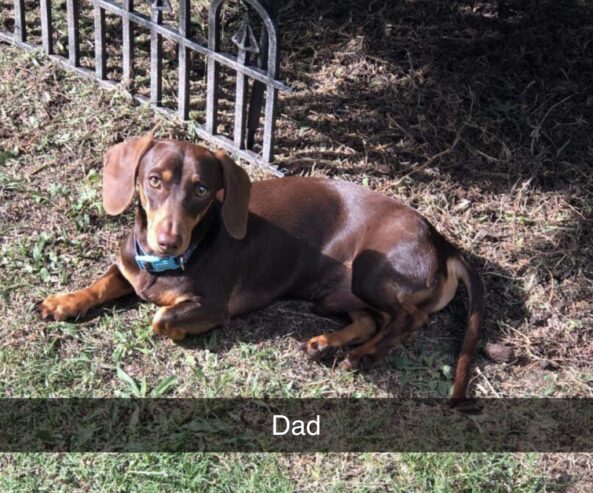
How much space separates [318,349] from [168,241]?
841mm

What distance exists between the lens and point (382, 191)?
5098mm

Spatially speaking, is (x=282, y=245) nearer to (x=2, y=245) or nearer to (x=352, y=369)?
(x=352, y=369)

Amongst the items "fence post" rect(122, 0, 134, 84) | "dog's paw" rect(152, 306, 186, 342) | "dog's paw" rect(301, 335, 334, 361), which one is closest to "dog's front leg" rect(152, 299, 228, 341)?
"dog's paw" rect(152, 306, 186, 342)

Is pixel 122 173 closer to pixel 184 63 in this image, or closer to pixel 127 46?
pixel 184 63

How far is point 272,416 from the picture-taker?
3789 mm

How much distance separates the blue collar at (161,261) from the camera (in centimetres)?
392

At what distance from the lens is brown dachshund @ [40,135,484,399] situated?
12.4ft

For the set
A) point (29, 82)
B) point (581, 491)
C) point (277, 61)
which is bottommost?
point (581, 491)

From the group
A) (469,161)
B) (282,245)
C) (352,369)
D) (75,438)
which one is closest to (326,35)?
(469,161)

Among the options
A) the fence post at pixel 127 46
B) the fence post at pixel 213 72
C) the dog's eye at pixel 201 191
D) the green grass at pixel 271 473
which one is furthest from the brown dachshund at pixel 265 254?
the fence post at pixel 127 46

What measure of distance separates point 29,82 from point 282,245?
2214 millimetres
